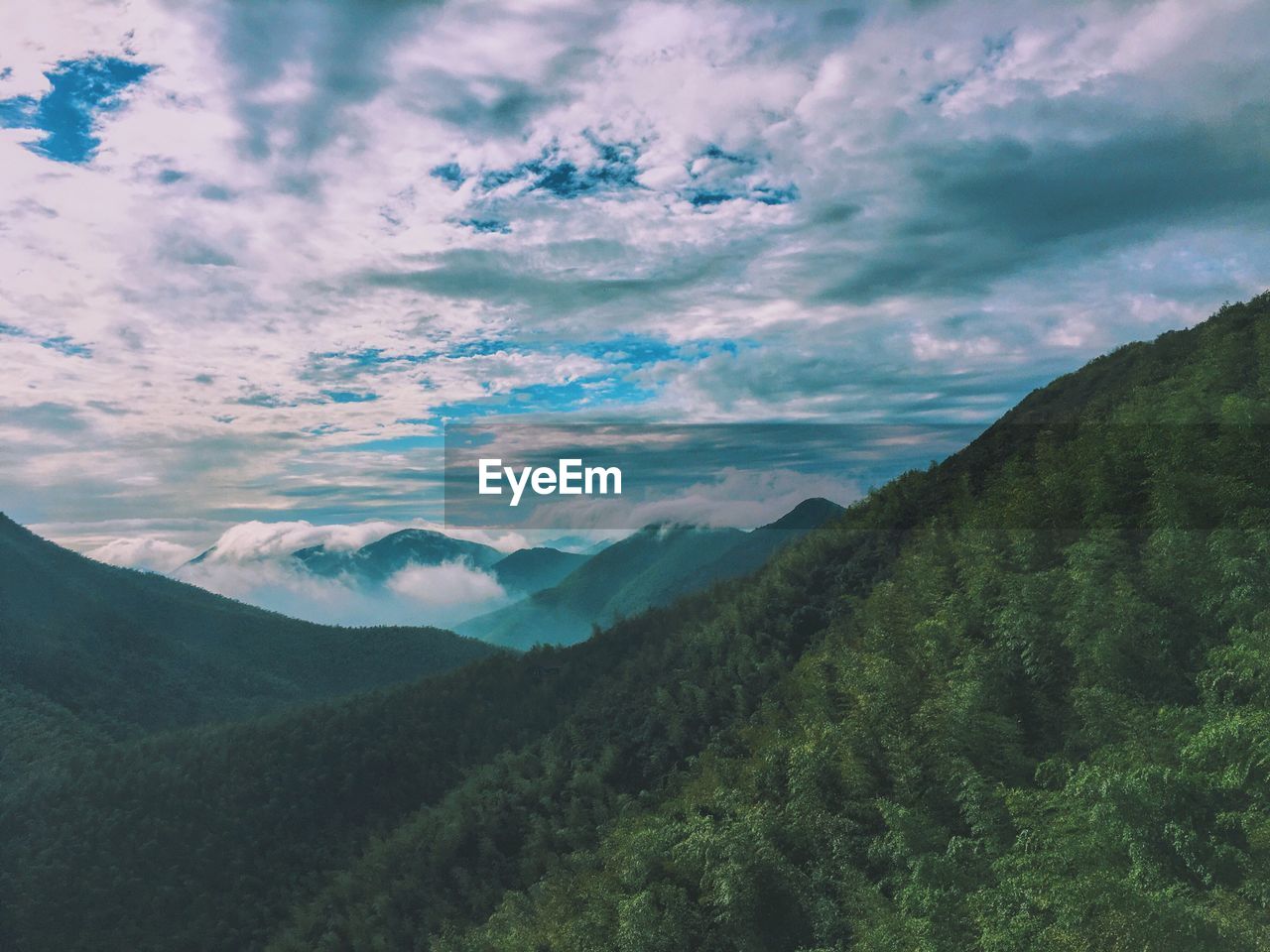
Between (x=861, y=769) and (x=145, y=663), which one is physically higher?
(x=861, y=769)

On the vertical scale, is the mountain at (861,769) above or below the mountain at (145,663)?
above

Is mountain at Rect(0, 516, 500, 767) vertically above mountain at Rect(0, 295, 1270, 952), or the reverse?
mountain at Rect(0, 295, 1270, 952)

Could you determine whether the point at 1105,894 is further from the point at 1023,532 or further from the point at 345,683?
the point at 345,683

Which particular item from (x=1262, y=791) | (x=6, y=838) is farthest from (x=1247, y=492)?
(x=6, y=838)

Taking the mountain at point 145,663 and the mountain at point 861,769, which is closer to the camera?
the mountain at point 861,769

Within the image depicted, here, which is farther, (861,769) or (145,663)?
(145,663)
